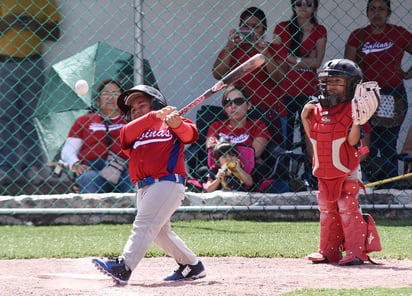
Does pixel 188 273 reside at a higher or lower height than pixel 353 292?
lower

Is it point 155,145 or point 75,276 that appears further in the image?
point 75,276

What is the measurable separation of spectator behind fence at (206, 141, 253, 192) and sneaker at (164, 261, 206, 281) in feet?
8.52

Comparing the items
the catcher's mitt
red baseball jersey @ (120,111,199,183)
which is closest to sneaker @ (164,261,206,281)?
red baseball jersey @ (120,111,199,183)

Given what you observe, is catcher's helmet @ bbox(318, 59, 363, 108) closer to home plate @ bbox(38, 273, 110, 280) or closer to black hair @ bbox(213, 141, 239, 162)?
home plate @ bbox(38, 273, 110, 280)

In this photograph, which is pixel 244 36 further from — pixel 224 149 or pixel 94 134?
pixel 94 134

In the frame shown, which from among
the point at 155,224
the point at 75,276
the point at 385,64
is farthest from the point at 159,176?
the point at 385,64

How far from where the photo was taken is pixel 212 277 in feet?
15.0

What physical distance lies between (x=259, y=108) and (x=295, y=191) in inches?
32.7

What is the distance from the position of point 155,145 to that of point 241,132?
116 inches

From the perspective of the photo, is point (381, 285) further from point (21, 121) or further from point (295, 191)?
point (21, 121)

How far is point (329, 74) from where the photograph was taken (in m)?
5.07

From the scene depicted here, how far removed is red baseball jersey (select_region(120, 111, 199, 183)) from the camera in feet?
14.9

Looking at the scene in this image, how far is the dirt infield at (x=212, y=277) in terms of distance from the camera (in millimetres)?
4074

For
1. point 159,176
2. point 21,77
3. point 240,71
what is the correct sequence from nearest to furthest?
point 159,176
point 240,71
point 21,77
